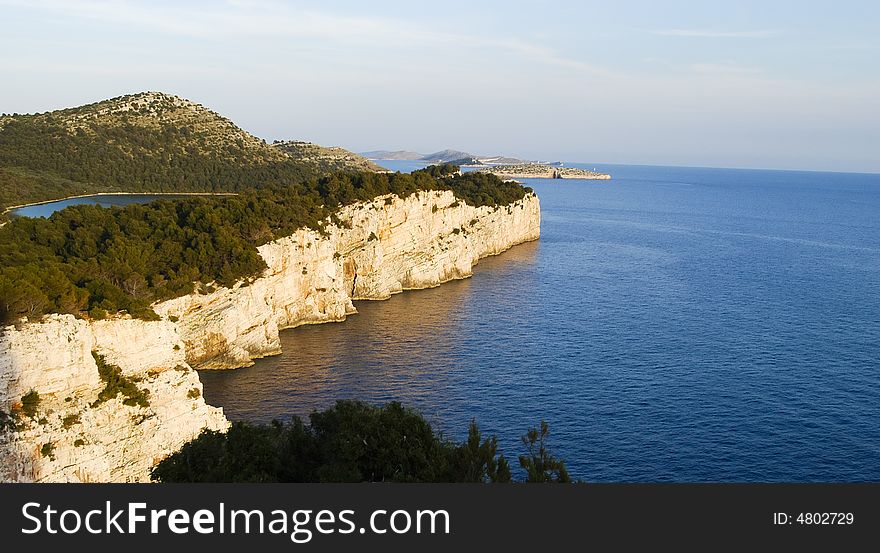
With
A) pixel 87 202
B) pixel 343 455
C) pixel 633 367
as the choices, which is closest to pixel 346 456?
pixel 343 455

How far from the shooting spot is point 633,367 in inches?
2256

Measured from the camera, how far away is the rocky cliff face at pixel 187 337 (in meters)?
33.3

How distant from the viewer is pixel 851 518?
1188 centimetres

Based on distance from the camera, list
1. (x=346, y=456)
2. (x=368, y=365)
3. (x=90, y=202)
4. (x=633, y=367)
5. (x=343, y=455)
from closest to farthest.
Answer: (x=346, y=456) → (x=343, y=455) → (x=633, y=367) → (x=368, y=365) → (x=90, y=202)

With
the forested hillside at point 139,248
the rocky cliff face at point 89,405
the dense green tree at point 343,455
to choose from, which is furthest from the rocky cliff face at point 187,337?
the dense green tree at point 343,455

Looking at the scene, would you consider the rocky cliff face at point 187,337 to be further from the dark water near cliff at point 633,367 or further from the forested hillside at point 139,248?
the dark water near cliff at point 633,367

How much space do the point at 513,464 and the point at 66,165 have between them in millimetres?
147537

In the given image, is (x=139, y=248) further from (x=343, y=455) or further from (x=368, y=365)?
(x=343, y=455)

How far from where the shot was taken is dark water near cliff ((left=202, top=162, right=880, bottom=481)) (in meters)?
42.1

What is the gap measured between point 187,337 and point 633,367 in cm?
3664

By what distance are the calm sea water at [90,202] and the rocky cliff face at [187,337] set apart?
40.9 meters

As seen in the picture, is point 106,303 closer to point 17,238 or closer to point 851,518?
point 17,238

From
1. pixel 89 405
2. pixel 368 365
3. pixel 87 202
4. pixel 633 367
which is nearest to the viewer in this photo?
pixel 89 405

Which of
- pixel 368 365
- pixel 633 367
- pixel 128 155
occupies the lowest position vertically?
pixel 368 365
